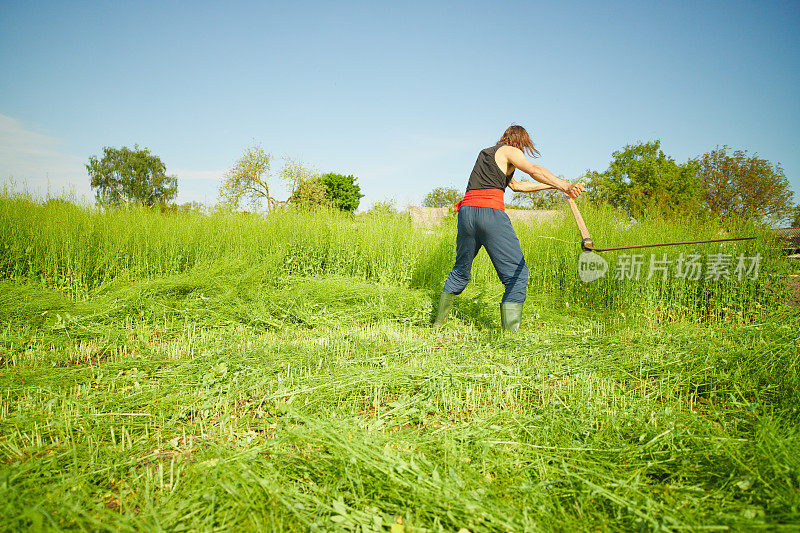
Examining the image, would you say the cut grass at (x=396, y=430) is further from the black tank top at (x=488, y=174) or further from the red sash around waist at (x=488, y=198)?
the black tank top at (x=488, y=174)

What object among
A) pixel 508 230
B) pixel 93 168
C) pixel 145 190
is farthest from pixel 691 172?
pixel 93 168

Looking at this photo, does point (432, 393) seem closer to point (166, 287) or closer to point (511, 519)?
point (511, 519)

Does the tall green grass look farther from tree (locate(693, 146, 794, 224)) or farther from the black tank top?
→ tree (locate(693, 146, 794, 224))

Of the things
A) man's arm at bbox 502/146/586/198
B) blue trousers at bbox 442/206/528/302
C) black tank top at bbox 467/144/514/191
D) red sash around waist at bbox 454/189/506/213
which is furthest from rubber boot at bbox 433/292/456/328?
man's arm at bbox 502/146/586/198

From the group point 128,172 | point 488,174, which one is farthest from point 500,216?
point 128,172

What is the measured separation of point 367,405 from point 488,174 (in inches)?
94.2

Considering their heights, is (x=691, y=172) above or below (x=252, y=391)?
above

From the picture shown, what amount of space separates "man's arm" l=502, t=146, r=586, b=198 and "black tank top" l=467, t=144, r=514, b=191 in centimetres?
13

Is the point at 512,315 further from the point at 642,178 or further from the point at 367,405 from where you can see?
the point at 642,178

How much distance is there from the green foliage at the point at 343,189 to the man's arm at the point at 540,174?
110 feet

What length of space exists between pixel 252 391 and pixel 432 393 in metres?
1.11

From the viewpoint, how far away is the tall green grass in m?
5.20

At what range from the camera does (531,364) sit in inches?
111

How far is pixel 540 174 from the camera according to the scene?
3.27 m
